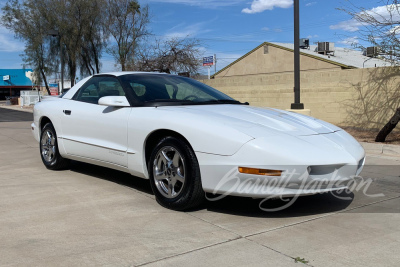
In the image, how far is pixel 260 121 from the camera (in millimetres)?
4039

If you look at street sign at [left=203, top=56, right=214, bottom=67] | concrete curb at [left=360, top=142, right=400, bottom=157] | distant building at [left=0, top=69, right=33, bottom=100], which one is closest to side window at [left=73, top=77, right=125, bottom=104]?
concrete curb at [left=360, top=142, right=400, bottom=157]

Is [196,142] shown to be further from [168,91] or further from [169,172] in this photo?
[168,91]

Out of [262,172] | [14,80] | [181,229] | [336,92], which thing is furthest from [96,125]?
[14,80]

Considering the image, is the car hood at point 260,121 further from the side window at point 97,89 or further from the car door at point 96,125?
the side window at point 97,89

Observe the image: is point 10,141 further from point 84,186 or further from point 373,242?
point 373,242

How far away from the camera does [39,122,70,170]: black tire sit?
589 centimetres

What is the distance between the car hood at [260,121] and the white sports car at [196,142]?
11 millimetres

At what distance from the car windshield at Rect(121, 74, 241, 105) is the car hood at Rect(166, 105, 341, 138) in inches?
13.7

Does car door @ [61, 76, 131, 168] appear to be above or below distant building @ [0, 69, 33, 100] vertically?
below

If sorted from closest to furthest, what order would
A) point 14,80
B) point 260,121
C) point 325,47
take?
point 260,121 < point 325,47 < point 14,80

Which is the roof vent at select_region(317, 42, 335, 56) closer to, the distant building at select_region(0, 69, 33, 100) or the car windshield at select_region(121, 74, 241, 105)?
the car windshield at select_region(121, 74, 241, 105)

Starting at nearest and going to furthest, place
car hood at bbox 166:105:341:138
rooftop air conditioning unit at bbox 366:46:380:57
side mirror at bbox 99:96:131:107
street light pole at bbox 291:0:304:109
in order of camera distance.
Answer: car hood at bbox 166:105:341:138 < side mirror at bbox 99:96:131:107 < rooftop air conditioning unit at bbox 366:46:380:57 < street light pole at bbox 291:0:304:109

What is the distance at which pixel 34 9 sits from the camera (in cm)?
3122

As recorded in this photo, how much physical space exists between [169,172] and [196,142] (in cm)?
52
